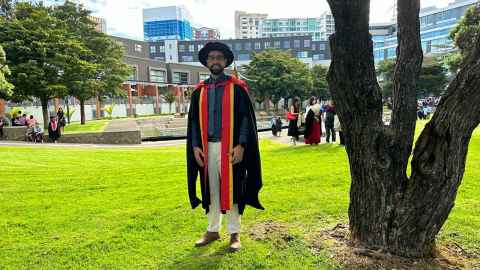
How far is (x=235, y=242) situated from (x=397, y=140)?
69.6 inches

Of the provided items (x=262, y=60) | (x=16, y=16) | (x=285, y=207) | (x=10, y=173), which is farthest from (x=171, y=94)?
(x=285, y=207)

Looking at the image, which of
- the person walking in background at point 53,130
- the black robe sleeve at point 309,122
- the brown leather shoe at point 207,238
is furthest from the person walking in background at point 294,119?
the person walking in background at point 53,130

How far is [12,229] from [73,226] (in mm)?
661

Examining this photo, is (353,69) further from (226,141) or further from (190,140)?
(190,140)

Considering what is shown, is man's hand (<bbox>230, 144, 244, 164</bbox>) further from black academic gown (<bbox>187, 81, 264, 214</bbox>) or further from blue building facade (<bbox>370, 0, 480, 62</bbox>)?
blue building facade (<bbox>370, 0, 480, 62</bbox>)

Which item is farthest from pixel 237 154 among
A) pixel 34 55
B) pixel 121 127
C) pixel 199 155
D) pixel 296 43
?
pixel 296 43

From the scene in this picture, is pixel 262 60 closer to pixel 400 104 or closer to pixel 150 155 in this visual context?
pixel 150 155

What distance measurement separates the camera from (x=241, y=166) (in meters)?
3.88

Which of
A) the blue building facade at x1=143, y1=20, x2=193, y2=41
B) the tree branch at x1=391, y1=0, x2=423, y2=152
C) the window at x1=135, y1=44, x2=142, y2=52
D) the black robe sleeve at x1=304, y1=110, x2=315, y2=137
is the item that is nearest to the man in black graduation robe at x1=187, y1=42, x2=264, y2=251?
the tree branch at x1=391, y1=0, x2=423, y2=152

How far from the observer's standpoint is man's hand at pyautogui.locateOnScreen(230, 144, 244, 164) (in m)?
3.75

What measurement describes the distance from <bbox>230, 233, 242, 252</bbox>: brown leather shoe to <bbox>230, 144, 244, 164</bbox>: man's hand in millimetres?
745

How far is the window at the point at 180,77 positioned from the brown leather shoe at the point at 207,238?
65.4 m

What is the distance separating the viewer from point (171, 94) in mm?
61625

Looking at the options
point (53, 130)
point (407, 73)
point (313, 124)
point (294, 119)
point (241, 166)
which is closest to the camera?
point (407, 73)
